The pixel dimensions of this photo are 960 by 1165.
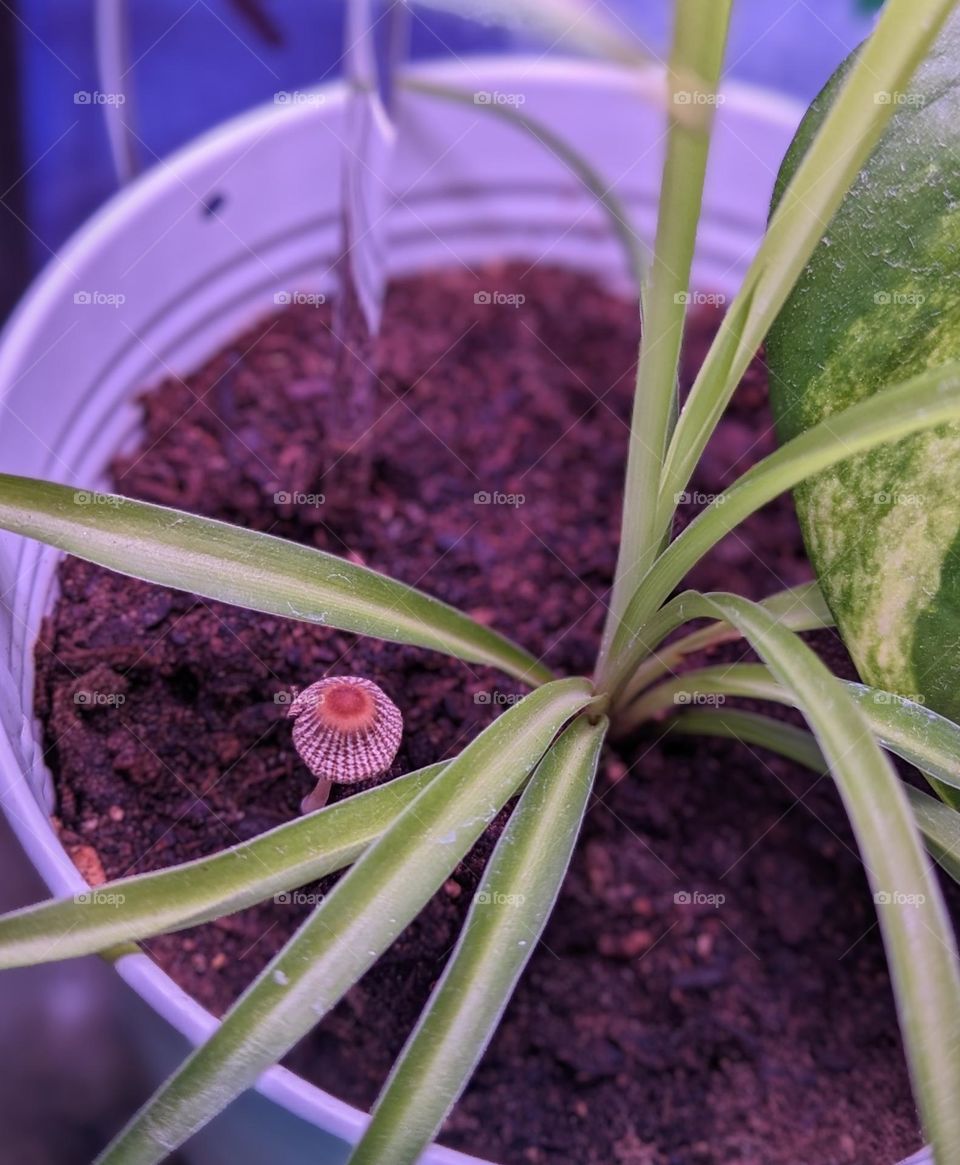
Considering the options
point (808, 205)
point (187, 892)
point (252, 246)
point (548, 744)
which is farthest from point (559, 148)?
point (187, 892)

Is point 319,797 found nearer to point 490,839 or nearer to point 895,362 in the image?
point 490,839

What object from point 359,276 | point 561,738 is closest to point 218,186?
point 359,276

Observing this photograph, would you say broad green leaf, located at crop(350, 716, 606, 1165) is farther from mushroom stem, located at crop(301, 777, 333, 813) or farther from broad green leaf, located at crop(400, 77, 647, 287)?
broad green leaf, located at crop(400, 77, 647, 287)

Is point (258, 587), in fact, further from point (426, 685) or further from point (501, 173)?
point (501, 173)

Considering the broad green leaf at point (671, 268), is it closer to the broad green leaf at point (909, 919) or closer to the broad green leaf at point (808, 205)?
the broad green leaf at point (808, 205)

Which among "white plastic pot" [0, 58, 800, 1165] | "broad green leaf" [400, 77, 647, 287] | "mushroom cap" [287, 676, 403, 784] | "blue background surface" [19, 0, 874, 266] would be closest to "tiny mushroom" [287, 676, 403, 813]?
"mushroom cap" [287, 676, 403, 784]
